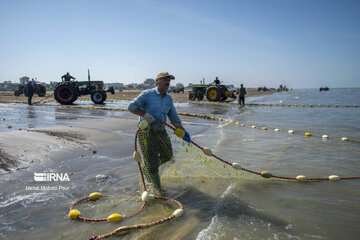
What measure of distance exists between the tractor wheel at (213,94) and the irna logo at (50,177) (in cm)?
1852

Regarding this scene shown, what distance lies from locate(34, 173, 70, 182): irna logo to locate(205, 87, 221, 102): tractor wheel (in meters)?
18.5

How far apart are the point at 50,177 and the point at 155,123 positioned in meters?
2.12

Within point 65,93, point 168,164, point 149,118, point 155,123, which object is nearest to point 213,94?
point 65,93

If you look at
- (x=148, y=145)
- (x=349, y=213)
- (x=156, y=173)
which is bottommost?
(x=349, y=213)

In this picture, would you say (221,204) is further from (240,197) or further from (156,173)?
(156,173)

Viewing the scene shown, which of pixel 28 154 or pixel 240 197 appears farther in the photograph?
pixel 28 154

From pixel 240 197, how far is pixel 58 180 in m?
2.97

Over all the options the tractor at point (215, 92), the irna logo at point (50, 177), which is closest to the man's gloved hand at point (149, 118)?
the irna logo at point (50, 177)

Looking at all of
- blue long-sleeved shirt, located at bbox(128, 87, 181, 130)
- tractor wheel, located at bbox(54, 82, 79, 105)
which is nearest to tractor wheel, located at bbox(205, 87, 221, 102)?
tractor wheel, located at bbox(54, 82, 79, 105)

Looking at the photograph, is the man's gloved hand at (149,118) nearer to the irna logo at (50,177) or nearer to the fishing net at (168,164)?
the fishing net at (168,164)

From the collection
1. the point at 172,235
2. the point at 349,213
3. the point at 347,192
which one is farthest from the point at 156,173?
the point at 347,192

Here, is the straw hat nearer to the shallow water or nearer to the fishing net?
the fishing net

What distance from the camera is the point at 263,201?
3623mm

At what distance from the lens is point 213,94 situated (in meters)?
22.1
